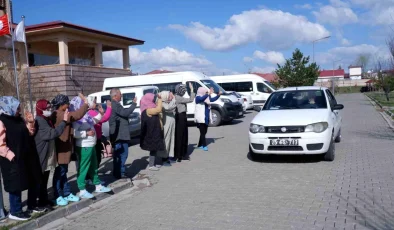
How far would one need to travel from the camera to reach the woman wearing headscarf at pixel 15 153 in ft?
15.8

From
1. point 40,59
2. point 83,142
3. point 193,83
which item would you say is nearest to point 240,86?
point 193,83

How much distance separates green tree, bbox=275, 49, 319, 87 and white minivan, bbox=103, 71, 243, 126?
20.2 meters

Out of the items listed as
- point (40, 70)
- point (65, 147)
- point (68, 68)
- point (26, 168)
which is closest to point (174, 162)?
point (65, 147)

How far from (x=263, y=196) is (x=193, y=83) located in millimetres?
11431

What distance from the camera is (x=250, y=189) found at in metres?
6.43

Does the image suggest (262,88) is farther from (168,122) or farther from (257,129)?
(257,129)

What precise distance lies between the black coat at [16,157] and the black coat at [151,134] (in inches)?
135

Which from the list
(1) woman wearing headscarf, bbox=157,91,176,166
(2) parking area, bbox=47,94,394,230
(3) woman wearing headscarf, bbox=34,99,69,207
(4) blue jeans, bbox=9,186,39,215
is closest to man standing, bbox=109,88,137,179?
(2) parking area, bbox=47,94,394,230

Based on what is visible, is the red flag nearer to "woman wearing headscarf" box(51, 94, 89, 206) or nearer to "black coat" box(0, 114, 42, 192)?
"woman wearing headscarf" box(51, 94, 89, 206)

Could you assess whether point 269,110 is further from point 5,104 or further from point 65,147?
point 5,104

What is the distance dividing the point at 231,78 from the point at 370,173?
1809 cm

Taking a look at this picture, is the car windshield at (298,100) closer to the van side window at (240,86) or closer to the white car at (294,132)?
the white car at (294,132)

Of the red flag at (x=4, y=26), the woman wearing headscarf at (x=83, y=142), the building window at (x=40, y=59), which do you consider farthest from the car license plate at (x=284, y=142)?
the building window at (x=40, y=59)

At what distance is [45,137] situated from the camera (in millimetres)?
5199
